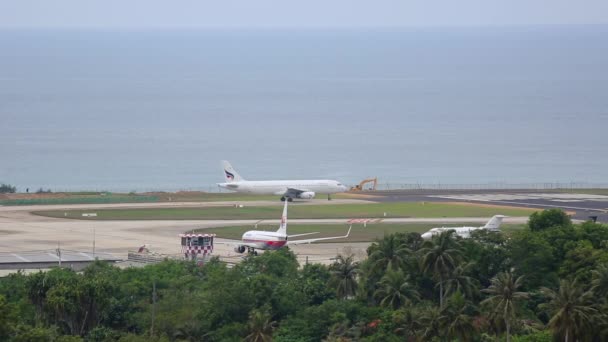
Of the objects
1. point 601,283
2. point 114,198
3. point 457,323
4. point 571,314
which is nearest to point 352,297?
point 457,323

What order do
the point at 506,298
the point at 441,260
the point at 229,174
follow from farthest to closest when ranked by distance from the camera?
the point at 229,174
the point at 441,260
the point at 506,298

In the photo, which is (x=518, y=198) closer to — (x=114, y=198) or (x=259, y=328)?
(x=114, y=198)

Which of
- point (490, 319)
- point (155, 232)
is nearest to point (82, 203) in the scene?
point (155, 232)

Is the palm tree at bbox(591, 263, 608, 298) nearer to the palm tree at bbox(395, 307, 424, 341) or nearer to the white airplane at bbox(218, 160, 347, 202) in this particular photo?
the palm tree at bbox(395, 307, 424, 341)

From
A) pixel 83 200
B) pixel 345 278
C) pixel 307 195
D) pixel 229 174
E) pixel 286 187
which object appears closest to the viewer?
pixel 345 278

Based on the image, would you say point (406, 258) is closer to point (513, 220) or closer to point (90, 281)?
point (90, 281)

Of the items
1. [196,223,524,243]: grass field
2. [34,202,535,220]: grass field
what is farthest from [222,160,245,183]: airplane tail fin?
[196,223,524,243]: grass field
